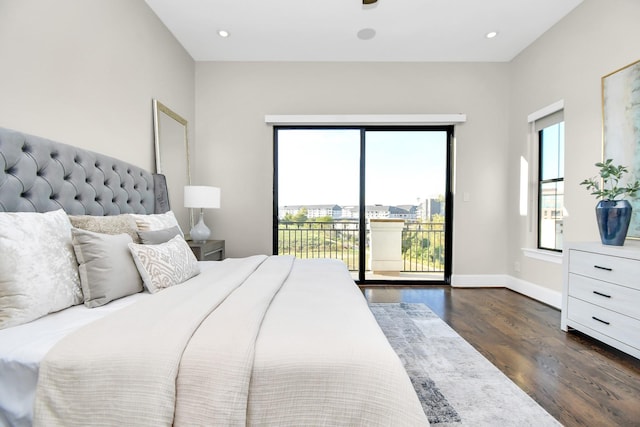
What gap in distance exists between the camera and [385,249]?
4.25 meters

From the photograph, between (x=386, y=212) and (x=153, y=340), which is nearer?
(x=153, y=340)

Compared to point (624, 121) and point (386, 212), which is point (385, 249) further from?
point (624, 121)

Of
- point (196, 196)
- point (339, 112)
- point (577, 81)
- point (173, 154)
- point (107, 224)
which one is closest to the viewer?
point (107, 224)

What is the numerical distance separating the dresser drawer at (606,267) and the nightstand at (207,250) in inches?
127

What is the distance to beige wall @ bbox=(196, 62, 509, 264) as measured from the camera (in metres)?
3.64

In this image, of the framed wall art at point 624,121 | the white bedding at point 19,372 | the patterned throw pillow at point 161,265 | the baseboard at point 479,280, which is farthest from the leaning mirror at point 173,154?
the framed wall art at point 624,121

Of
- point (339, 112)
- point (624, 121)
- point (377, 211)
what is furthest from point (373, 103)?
point (624, 121)

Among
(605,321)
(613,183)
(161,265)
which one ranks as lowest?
(605,321)

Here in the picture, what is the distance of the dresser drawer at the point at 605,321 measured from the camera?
5.96 ft

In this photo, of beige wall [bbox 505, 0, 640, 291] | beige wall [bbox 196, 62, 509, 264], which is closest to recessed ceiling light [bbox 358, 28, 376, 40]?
beige wall [bbox 196, 62, 509, 264]

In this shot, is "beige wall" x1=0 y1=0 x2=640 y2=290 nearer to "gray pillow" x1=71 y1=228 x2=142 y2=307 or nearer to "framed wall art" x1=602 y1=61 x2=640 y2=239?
"framed wall art" x1=602 y1=61 x2=640 y2=239

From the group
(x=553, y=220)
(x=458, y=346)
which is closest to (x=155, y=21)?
(x=458, y=346)

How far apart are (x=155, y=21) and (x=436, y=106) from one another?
328 cm

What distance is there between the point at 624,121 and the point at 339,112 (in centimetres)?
264
